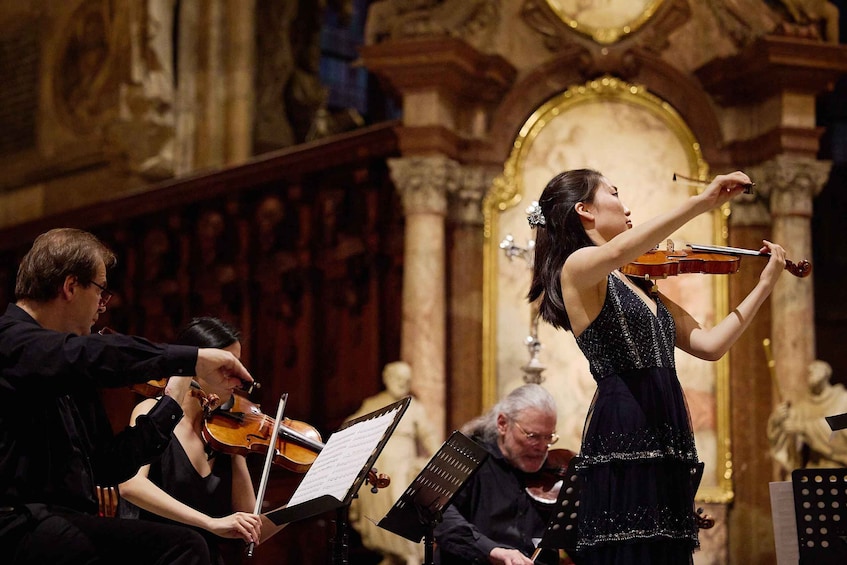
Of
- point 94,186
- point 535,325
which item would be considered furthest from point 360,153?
point 94,186

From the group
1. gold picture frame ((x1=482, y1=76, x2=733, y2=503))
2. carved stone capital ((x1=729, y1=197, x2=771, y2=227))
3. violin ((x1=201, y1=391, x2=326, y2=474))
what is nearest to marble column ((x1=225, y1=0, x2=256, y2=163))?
gold picture frame ((x1=482, y1=76, x2=733, y2=503))

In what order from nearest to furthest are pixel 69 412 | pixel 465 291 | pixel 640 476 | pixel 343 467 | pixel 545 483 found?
1. pixel 640 476
2. pixel 69 412
3. pixel 343 467
4. pixel 545 483
5. pixel 465 291

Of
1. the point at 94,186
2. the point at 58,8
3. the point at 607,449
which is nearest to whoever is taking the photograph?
the point at 607,449

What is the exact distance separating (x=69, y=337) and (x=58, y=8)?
8.74 metres

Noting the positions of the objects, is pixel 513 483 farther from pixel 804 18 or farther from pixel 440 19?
pixel 804 18

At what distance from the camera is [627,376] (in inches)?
125

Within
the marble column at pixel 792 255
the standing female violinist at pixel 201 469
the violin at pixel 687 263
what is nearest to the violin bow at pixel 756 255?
the violin at pixel 687 263

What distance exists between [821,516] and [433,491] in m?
1.35

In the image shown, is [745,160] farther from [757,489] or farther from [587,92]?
[757,489]

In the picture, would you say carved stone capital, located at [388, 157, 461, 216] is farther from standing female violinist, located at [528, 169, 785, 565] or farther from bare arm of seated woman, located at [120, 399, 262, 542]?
standing female violinist, located at [528, 169, 785, 565]

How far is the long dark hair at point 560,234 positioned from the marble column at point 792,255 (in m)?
4.32

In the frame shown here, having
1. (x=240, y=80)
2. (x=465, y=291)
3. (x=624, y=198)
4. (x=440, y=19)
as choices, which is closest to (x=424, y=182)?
(x=465, y=291)

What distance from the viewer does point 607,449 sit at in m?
3.16

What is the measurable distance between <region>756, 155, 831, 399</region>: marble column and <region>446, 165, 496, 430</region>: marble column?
1.88 m
